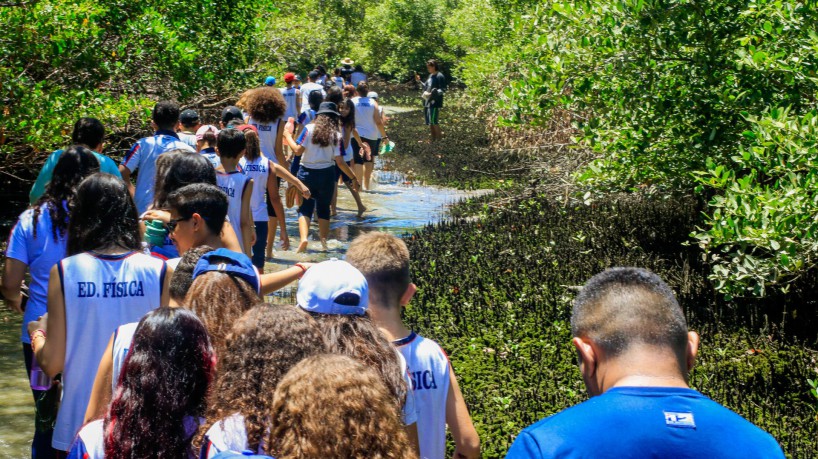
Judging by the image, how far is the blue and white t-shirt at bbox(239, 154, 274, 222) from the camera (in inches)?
339

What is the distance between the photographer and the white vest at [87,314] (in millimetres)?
3975

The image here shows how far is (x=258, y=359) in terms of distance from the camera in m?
2.93

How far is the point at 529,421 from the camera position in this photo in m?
5.99

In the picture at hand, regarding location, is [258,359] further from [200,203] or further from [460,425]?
[200,203]

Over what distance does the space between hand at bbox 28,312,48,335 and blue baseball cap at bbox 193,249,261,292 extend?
0.75m

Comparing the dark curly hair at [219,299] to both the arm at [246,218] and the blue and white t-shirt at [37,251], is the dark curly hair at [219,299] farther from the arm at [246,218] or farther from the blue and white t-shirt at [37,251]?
the arm at [246,218]

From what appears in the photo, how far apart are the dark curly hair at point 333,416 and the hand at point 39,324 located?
198 cm

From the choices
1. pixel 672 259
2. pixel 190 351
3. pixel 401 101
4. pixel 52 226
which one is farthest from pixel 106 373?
pixel 401 101

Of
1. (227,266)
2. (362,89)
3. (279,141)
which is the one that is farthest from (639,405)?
(362,89)

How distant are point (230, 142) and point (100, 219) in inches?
125

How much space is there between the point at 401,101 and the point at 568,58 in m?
24.1

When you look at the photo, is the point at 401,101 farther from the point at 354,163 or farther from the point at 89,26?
the point at 89,26

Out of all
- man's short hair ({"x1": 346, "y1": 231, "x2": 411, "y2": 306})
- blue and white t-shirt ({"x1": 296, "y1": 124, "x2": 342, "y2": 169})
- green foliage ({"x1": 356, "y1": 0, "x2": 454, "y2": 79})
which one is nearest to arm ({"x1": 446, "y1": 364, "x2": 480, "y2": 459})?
man's short hair ({"x1": 346, "y1": 231, "x2": 411, "y2": 306})

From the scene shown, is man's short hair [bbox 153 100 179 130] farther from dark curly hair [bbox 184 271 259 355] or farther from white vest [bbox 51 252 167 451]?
dark curly hair [bbox 184 271 259 355]
